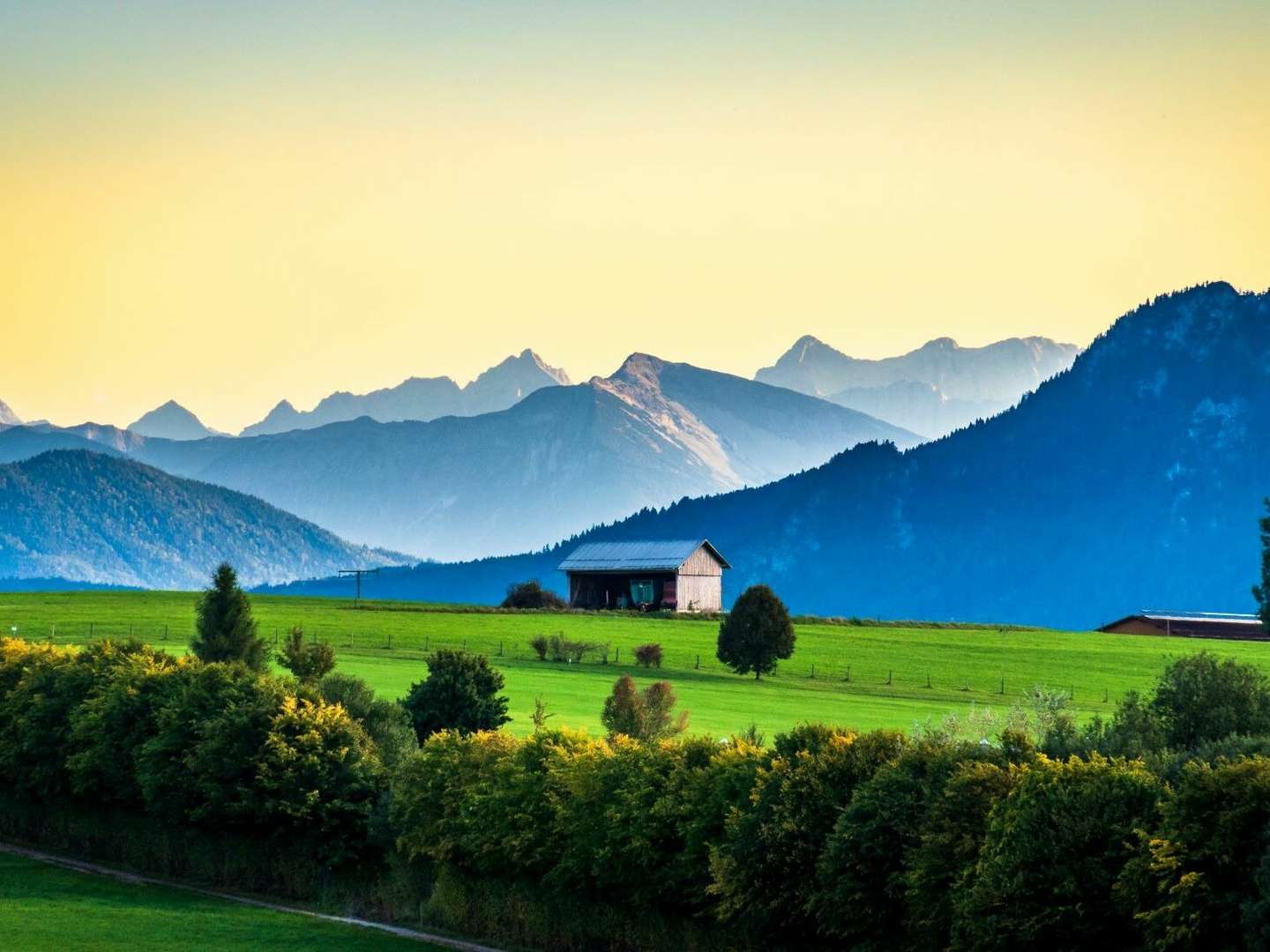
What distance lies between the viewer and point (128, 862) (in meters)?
40.6

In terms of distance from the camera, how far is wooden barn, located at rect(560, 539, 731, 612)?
5039 inches

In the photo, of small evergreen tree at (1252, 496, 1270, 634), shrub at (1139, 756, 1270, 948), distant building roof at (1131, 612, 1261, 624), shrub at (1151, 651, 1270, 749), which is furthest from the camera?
distant building roof at (1131, 612, 1261, 624)

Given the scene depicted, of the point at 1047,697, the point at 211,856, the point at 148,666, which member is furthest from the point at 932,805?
the point at 1047,697

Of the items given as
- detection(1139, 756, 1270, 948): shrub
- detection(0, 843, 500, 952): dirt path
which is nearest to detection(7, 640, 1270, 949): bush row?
detection(1139, 756, 1270, 948): shrub

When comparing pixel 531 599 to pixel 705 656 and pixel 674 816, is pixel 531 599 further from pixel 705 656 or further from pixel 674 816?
pixel 674 816

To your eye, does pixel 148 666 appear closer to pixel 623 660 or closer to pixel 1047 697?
pixel 1047 697

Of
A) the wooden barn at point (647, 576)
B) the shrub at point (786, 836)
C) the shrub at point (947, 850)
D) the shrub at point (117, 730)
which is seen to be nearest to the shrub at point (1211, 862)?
the shrub at point (947, 850)

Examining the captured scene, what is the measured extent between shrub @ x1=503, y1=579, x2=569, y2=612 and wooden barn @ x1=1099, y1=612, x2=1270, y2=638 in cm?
4307

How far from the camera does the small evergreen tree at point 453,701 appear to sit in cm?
5081

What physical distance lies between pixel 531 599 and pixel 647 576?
10155 millimetres

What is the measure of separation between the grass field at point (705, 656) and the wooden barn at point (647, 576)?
17.3 metres

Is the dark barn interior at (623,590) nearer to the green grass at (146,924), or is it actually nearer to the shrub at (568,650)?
the shrub at (568,650)

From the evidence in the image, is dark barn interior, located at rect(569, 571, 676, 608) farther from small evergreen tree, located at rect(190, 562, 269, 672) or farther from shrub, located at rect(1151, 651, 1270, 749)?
shrub, located at rect(1151, 651, 1270, 749)

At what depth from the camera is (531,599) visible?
124 meters
